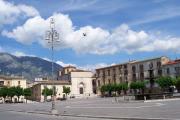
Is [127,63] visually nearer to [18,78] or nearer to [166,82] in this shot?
[166,82]

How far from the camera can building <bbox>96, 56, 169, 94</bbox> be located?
130 meters

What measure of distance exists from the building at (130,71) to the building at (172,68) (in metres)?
2.45

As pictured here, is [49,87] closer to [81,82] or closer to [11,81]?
[81,82]

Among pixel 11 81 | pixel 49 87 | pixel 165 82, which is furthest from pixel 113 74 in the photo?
pixel 11 81

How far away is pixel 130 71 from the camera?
14138cm

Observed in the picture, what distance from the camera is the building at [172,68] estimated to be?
4798 inches

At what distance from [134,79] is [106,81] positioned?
16.7 m

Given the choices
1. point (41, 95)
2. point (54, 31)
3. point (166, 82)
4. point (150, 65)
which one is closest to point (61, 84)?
point (41, 95)

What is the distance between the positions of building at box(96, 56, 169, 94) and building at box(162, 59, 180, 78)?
8.05ft

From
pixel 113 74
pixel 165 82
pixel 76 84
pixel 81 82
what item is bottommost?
pixel 165 82

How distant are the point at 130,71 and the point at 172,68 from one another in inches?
807

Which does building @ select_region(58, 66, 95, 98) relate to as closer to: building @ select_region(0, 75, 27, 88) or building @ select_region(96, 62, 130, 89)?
building @ select_region(96, 62, 130, 89)

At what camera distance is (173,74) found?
124 meters

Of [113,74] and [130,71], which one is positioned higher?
[130,71]
